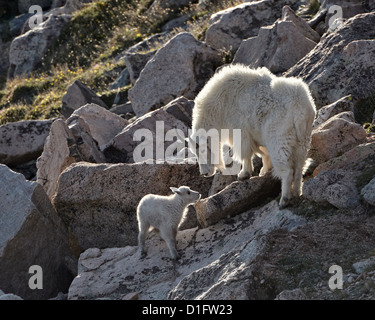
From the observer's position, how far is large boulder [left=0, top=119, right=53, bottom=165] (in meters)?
17.2

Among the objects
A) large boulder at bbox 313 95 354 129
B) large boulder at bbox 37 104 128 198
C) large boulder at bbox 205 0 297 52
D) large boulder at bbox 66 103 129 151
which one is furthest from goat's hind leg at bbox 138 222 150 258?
large boulder at bbox 205 0 297 52

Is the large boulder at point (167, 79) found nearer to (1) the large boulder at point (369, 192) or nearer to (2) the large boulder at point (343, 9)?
(2) the large boulder at point (343, 9)

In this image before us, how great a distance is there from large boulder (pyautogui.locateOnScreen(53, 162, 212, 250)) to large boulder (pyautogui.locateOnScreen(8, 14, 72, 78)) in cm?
1865

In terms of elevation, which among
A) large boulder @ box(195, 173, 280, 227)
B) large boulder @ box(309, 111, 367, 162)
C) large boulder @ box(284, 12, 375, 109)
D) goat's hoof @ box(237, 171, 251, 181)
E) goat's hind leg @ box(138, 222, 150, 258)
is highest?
large boulder @ box(284, 12, 375, 109)

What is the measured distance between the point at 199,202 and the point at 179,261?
3.86 feet

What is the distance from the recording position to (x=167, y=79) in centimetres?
1723

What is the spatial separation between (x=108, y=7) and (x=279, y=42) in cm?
1778

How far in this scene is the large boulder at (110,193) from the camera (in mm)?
11289

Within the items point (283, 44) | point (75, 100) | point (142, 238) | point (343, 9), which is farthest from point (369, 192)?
point (75, 100)

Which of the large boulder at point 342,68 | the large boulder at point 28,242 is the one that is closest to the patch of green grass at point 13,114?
the large boulder at point 28,242

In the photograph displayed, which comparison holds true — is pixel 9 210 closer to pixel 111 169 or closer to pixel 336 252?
pixel 111 169

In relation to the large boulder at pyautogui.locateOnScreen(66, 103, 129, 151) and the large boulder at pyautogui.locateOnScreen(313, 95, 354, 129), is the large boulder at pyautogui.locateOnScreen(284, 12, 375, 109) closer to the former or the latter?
the large boulder at pyautogui.locateOnScreen(313, 95, 354, 129)

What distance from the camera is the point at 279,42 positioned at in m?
15.3

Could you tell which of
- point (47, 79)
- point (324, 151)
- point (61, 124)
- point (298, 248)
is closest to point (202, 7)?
point (47, 79)
